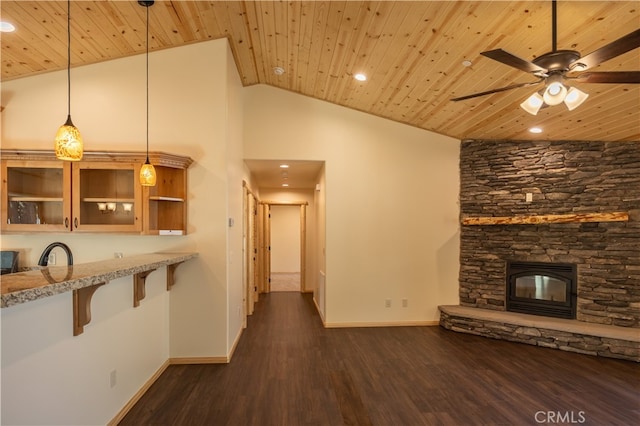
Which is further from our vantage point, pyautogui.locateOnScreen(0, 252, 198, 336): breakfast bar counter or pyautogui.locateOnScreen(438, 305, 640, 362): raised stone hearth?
pyautogui.locateOnScreen(438, 305, 640, 362): raised stone hearth

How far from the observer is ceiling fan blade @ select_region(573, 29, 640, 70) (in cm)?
169

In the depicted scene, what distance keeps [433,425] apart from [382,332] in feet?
7.40

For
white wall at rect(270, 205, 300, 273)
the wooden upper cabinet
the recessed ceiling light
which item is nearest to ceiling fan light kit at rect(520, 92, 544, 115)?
the wooden upper cabinet

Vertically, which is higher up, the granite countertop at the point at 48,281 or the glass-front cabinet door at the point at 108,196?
the glass-front cabinet door at the point at 108,196

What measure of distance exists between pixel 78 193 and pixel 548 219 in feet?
18.0

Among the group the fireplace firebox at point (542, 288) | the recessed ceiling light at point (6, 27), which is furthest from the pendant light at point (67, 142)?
the fireplace firebox at point (542, 288)

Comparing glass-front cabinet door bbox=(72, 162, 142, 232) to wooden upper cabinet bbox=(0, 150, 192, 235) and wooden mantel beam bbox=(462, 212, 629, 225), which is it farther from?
wooden mantel beam bbox=(462, 212, 629, 225)

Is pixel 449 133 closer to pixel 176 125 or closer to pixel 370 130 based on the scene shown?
pixel 370 130

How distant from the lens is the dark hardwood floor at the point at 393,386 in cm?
261

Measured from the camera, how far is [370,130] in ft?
16.6

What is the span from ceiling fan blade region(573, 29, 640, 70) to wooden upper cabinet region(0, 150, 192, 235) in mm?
3406

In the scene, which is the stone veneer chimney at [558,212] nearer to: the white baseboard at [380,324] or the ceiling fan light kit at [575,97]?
the white baseboard at [380,324]

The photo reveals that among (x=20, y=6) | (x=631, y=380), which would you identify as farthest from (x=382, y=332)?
(x=20, y=6)

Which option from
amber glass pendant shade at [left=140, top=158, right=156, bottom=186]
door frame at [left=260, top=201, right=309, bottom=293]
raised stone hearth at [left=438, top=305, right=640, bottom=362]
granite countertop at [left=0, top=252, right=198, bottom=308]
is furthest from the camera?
door frame at [left=260, top=201, right=309, bottom=293]
